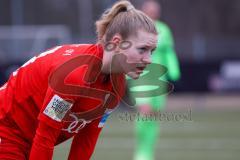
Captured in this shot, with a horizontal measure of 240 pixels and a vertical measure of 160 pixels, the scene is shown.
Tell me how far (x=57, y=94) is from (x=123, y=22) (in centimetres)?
56

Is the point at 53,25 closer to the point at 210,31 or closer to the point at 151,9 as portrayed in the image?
the point at 210,31

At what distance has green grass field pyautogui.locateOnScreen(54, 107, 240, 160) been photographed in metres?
9.41

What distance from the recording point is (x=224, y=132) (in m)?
12.5

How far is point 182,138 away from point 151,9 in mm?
3394

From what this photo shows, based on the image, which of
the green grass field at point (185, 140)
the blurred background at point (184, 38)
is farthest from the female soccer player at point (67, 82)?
the blurred background at point (184, 38)

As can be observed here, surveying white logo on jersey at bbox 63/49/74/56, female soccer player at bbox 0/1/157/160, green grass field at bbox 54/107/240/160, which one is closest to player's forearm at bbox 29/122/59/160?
female soccer player at bbox 0/1/157/160

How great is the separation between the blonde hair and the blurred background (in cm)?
1075

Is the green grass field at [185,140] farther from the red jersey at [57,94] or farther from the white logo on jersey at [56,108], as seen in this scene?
the white logo on jersey at [56,108]

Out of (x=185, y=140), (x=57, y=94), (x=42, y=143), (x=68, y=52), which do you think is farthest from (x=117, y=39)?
(x=185, y=140)

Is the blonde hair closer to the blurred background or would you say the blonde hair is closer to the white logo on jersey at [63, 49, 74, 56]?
the white logo on jersey at [63, 49, 74, 56]

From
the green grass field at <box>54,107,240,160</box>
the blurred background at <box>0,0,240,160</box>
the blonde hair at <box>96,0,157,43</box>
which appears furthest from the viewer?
the blurred background at <box>0,0,240,160</box>

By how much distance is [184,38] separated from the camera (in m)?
18.8

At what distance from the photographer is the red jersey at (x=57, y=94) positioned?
3.84 metres

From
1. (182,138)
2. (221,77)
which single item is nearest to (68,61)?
(182,138)
